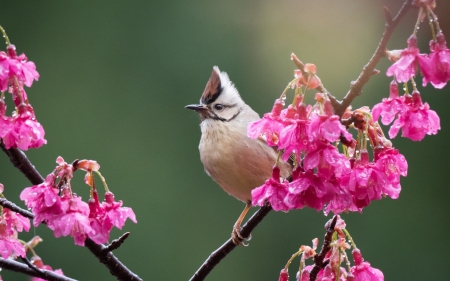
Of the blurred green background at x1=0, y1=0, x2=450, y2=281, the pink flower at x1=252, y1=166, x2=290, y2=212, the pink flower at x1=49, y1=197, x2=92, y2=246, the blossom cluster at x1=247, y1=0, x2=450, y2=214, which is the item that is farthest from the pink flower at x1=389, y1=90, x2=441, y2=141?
the blurred green background at x1=0, y1=0, x2=450, y2=281

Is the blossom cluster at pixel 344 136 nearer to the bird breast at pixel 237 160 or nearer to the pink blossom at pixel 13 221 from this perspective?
the pink blossom at pixel 13 221

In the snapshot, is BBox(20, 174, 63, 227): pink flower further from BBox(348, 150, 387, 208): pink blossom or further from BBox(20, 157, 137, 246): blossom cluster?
BBox(348, 150, 387, 208): pink blossom

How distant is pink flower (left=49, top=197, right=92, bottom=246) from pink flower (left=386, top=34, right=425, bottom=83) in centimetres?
56

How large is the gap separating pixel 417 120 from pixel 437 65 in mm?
109

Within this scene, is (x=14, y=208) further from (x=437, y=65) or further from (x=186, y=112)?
(x=186, y=112)

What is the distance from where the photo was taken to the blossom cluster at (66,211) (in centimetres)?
111

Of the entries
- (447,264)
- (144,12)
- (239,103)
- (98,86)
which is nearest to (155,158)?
(98,86)

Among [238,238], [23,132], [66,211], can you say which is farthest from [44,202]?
[238,238]

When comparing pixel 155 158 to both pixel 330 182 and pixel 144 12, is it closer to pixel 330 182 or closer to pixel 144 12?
pixel 144 12

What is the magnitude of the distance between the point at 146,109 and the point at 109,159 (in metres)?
0.57

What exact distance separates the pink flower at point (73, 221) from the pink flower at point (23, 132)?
0.16m

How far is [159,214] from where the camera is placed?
5.11 metres

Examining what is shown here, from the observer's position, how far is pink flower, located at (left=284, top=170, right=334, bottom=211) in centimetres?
105

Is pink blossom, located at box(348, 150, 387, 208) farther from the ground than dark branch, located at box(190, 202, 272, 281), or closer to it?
farther from the ground
